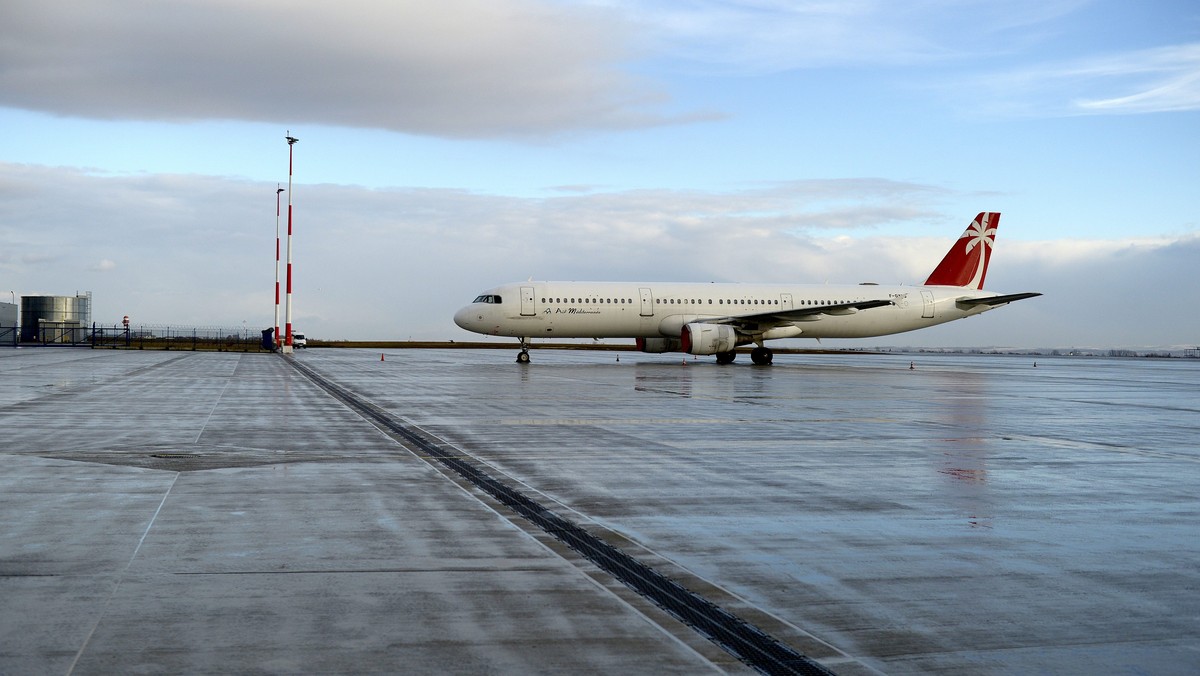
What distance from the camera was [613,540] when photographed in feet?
21.3

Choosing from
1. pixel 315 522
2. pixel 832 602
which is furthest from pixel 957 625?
pixel 315 522

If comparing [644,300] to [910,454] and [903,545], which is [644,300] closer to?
[910,454]

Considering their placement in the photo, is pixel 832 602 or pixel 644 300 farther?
pixel 644 300

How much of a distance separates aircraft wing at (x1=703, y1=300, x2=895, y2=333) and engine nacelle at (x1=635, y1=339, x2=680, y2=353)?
2001 mm

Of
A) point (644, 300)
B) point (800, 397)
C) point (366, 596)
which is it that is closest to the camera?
point (366, 596)

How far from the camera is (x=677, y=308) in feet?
135

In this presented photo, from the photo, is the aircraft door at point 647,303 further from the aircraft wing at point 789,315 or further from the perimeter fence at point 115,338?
the perimeter fence at point 115,338

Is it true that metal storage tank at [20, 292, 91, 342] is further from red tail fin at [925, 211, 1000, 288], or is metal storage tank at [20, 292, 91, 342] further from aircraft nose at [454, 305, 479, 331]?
red tail fin at [925, 211, 1000, 288]

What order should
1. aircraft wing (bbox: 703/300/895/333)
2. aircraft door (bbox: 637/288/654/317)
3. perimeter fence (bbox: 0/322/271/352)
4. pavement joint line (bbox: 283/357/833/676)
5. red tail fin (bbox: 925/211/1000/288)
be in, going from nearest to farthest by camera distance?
pavement joint line (bbox: 283/357/833/676), aircraft wing (bbox: 703/300/895/333), aircraft door (bbox: 637/288/654/317), red tail fin (bbox: 925/211/1000/288), perimeter fence (bbox: 0/322/271/352)

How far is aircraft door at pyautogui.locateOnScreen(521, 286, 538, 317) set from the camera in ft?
129

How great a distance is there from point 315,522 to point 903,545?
410 centimetres

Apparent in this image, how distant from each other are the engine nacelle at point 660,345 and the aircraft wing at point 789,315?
6.56 feet

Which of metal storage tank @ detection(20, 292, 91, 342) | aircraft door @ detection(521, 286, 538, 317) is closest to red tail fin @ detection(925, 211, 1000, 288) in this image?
aircraft door @ detection(521, 286, 538, 317)

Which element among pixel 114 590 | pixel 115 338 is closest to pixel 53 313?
pixel 115 338
